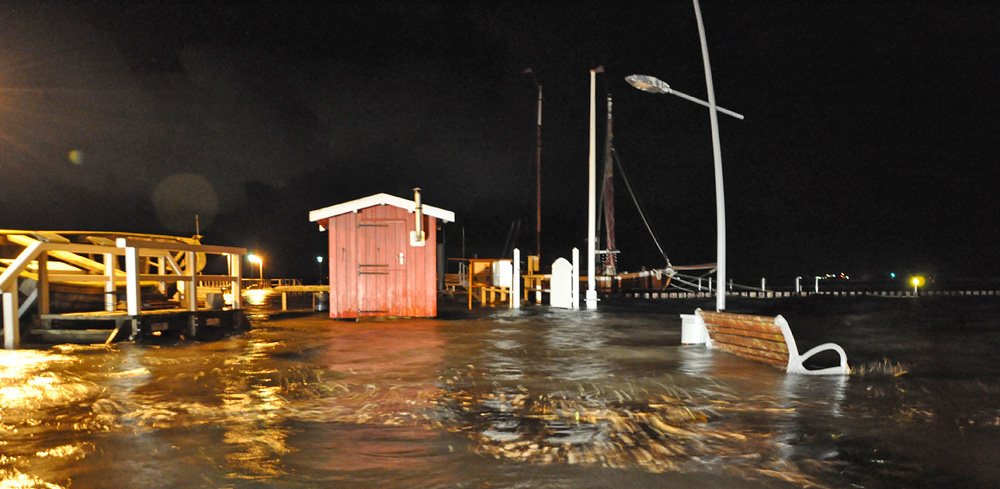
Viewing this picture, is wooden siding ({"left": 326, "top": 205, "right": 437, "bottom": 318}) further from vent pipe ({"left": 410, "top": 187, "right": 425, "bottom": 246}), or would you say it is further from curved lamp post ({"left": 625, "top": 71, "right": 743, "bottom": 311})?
curved lamp post ({"left": 625, "top": 71, "right": 743, "bottom": 311})

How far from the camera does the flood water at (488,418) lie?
4.52m

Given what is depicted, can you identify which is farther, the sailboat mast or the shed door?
the sailboat mast

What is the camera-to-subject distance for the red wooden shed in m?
17.8

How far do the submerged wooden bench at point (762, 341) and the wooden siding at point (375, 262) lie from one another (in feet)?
28.2

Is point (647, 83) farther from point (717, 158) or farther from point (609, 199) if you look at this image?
point (609, 199)

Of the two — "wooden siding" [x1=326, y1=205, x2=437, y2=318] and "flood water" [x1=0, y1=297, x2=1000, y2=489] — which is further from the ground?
"wooden siding" [x1=326, y1=205, x2=437, y2=318]

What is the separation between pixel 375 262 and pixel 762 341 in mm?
10937

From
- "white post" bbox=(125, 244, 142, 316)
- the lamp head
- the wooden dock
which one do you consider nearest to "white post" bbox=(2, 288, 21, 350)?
the wooden dock

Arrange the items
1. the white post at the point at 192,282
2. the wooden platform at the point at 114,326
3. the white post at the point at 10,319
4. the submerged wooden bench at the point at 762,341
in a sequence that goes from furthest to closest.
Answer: the white post at the point at 192,282 → the wooden platform at the point at 114,326 → the white post at the point at 10,319 → the submerged wooden bench at the point at 762,341

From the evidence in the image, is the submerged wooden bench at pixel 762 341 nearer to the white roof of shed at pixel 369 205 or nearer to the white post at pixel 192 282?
the white roof of shed at pixel 369 205

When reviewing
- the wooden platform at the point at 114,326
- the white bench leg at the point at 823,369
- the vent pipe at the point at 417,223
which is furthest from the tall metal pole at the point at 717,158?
the wooden platform at the point at 114,326

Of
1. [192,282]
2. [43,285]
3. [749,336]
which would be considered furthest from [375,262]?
[749,336]

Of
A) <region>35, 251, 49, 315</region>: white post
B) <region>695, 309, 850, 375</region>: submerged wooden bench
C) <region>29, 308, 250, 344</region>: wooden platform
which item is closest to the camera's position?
<region>695, 309, 850, 375</region>: submerged wooden bench

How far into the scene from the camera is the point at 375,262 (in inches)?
702
